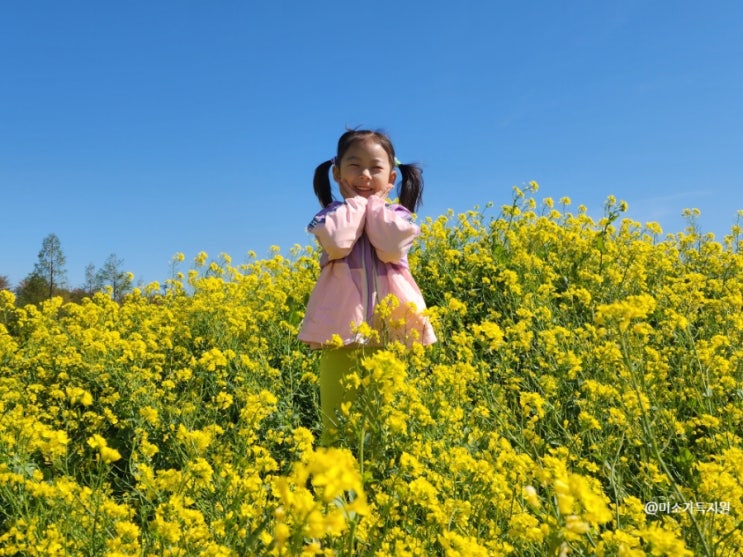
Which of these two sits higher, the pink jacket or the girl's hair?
the girl's hair

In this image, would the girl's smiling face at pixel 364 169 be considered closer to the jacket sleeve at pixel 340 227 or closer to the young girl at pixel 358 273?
the young girl at pixel 358 273

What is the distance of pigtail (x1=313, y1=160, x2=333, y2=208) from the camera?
332 cm

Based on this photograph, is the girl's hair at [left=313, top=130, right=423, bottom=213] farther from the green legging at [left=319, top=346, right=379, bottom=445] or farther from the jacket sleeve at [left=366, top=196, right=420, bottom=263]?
the green legging at [left=319, top=346, right=379, bottom=445]

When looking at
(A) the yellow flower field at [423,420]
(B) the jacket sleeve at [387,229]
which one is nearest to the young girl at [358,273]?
(B) the jacket sleeve at [387,229]

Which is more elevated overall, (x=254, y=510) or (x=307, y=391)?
(x=307, y=391)

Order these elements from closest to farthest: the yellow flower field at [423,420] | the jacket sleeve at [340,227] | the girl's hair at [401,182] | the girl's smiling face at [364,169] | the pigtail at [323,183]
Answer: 1. the yellow flower field at [423,420]
2. the jacket sleeve at [340,227]
3. the girl's smiling face at [364,169]
4. the girl's hair at [401,182]
5. the pigtail at [323,183]

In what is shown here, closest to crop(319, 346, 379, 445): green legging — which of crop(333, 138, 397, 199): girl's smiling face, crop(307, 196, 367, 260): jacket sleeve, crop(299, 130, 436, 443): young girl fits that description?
crop(299, 130, 436, 443): young girl

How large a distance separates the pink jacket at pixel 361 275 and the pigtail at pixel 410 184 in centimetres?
50

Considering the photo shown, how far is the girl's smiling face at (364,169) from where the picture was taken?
298 centimetres

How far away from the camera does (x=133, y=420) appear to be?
10.5ft

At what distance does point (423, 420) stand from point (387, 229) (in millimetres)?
898

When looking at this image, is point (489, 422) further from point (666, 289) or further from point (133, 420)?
point (666, 289)

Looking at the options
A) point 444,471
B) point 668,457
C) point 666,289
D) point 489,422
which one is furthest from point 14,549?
point 666,289

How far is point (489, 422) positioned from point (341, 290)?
0.92 meters
